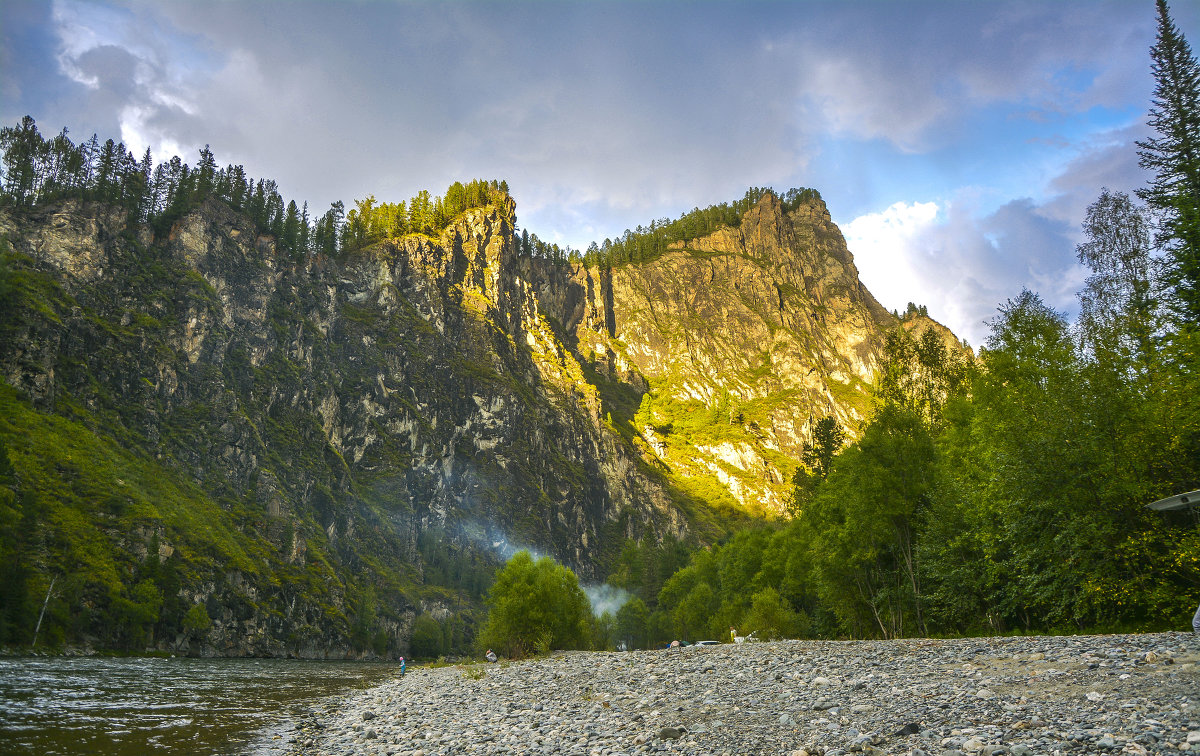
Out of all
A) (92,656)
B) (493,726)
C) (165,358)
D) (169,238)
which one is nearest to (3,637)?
(92,656)

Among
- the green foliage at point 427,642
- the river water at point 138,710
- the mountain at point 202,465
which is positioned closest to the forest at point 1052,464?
the river water at point 138,710

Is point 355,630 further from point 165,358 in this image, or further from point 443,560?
point 165,358

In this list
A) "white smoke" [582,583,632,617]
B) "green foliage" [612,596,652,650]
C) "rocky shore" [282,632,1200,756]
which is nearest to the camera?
"rocky shore" [282,632,1200,756]

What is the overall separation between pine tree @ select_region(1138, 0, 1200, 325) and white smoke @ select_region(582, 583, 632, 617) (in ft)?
446

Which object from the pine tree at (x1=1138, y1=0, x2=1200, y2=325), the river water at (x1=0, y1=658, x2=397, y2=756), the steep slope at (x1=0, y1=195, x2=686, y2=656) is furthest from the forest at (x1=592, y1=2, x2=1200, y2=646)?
the steep slope at (x1=0, y1=195, x2=686, y2=656)

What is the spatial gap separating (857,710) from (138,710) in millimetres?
35635

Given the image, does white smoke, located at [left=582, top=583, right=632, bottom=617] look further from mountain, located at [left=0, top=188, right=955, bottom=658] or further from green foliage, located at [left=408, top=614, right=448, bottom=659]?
green foliage, located at [left=408, top=614, right=448, bottom=659]

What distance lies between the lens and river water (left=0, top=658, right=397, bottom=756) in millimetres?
22438

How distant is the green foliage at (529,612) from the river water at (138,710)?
63.3 feet

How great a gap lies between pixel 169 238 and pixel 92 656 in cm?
13756

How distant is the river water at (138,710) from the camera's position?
22.4 m

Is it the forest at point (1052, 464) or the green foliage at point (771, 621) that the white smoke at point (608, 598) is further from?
the forest at point (1052, 464)

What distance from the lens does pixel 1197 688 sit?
1134 cm

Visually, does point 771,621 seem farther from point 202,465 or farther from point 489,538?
point 489,538
